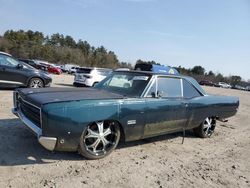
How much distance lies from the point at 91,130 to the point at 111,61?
83.8 metres

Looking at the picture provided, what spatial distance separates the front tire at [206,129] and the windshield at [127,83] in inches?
88.3

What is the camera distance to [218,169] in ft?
16.1

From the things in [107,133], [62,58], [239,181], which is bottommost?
[239,181]

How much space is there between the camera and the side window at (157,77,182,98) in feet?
18.7

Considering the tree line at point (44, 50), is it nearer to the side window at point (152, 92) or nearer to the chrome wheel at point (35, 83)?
the chrome wheel at point (35, 83)

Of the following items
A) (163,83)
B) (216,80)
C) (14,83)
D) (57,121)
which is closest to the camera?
(57,121)

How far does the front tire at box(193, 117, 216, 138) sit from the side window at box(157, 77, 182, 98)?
132 centimetres

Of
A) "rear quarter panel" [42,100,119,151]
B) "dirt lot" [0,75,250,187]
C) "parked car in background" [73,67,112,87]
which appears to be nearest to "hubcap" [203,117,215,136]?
"dirt lot" [0,75,250,187]

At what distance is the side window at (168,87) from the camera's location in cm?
570

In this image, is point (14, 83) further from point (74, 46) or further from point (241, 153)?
point (74, 46)

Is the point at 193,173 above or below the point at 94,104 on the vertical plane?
below

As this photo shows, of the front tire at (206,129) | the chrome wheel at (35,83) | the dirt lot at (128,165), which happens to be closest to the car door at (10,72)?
the chrome wheel at (35,83)

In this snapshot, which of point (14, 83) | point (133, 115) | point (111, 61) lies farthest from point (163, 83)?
point (111, 61)

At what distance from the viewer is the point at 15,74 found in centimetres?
1118
